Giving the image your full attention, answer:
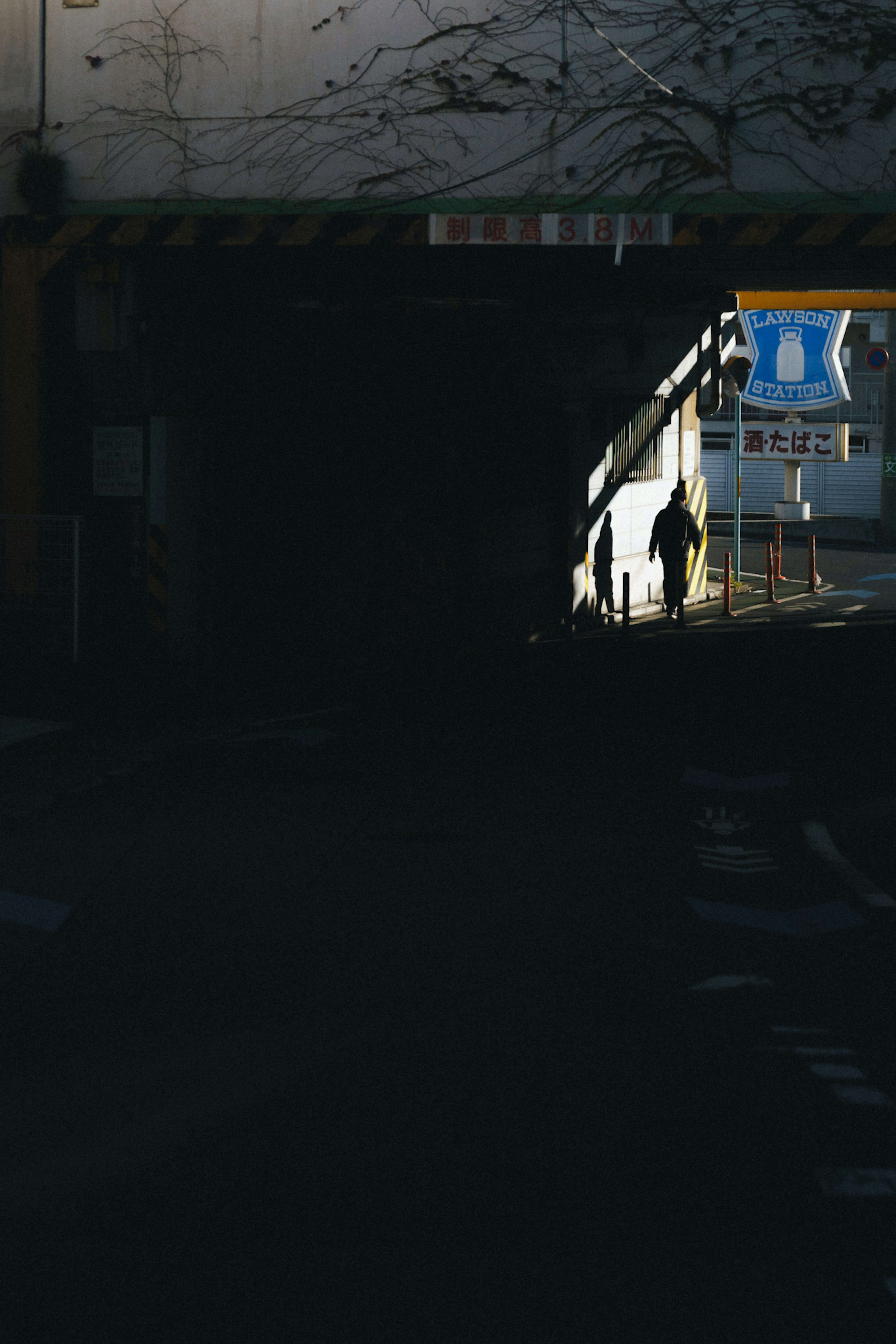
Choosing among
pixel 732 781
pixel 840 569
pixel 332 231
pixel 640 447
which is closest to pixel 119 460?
pixel 332 231

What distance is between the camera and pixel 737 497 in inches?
1261

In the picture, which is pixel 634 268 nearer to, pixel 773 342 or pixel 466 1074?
pixel 466 1074

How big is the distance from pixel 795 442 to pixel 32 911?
3389 centimetres

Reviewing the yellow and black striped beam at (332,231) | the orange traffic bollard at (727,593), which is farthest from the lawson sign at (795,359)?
the yellow and black striped beam at (332,231)

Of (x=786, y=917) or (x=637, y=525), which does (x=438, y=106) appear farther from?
(x=637, y=525)

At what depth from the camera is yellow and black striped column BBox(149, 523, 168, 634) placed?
664 inches

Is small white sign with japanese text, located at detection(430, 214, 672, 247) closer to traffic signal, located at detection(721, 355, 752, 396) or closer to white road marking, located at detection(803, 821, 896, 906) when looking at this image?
white road marking, located at detection(803, 821, 896, 906)

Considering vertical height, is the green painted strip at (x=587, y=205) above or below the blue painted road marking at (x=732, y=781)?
above

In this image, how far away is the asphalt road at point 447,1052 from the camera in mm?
4543

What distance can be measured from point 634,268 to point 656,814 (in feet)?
27.5

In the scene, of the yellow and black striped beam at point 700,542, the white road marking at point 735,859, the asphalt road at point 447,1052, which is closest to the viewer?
the asphalt road at point 447,1052

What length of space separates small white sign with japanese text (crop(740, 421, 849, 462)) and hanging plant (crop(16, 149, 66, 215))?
25.7 m

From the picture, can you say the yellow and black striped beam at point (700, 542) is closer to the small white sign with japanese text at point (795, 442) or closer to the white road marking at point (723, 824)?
the small white sign with japanese text at point (795, 442)

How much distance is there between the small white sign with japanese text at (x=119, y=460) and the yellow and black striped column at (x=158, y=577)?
0.45 metres
